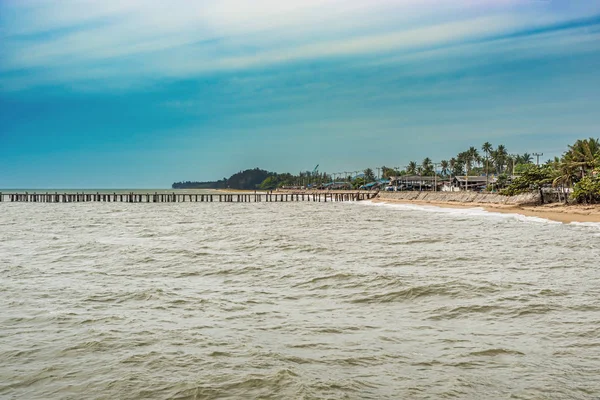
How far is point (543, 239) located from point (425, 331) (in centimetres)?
1839

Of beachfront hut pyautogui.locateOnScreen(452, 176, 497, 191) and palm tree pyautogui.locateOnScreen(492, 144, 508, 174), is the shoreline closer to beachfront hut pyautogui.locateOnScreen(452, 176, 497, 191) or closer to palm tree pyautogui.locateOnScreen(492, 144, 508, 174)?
beachfront hut pyautogui.locateOnScreen(452, 176, 497, 191)

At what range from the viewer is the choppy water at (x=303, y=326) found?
700cm

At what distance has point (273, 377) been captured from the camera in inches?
285

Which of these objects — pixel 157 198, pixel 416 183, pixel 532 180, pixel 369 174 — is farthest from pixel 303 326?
pixel 369 174

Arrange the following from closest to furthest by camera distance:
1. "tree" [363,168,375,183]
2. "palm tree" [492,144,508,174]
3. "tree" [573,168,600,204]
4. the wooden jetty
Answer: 1. "tree" [573,168,600,204]
2. the wooden jetty
3. "palm tree" [492,144,508,174]
4. "tree" [363,168,375,183]

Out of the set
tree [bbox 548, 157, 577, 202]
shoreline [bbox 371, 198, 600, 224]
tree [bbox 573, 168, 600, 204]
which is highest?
tree [bbox 548, 157, 577, 202]

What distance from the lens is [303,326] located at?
973cm

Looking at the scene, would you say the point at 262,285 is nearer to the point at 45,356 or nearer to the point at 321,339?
the point at 321,339

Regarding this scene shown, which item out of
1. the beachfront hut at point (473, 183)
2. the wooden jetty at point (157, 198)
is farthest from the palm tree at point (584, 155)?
the wooden jetty at point (157, 198)

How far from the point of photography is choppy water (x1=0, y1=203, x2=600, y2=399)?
23.0ft

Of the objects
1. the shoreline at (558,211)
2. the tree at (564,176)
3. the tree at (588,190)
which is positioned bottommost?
the shoreline at (558,211)

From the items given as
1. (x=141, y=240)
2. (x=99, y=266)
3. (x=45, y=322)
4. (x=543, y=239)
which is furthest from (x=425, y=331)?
(x=141, y=240)

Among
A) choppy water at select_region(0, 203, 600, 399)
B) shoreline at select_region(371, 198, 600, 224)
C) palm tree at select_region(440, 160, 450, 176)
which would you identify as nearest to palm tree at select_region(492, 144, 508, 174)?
palm tree at select_region(440, 160, 450, 176)

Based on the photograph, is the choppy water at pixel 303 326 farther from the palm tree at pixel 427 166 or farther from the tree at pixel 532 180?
the palm tree at pixel 427 166
